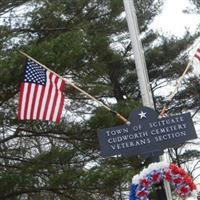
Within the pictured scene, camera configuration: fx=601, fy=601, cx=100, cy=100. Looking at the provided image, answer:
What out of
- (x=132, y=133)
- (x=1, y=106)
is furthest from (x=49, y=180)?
(x=132, y=133)

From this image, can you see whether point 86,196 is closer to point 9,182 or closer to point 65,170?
point 65,170

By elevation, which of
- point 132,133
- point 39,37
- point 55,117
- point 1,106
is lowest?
point 132,133

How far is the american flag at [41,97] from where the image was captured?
9.80 metres

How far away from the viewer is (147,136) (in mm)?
8531

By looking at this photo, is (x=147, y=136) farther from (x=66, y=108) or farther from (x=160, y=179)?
(x=66, y=108)

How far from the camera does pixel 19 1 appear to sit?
1558cm

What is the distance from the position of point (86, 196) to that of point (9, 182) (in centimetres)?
185

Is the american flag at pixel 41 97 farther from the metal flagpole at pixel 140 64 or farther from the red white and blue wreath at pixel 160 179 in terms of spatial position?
the red white and blue wreath at pixel 160 179

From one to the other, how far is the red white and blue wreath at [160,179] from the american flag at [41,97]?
6.84 feet

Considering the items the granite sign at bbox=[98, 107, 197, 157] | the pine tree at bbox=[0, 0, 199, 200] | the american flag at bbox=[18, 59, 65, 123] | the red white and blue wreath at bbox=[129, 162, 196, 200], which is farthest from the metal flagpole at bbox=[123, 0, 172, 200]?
the pine tree at bbox=[0, 0, 199, 200]

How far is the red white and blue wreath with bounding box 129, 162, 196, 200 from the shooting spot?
827 centimetres

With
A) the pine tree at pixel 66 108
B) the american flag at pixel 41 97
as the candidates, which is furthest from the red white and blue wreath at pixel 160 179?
the pine tree at pixel 66 108

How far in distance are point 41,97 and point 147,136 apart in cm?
217

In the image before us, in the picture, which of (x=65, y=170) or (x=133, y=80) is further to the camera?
(x=133, y=80)
